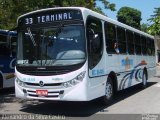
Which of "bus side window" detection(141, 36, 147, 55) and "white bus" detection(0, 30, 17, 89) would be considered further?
"bus side window" detection(141, 36, 147, 55)

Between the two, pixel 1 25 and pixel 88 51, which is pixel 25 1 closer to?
pixel 1 25

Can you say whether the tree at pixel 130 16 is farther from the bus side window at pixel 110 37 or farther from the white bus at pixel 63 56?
the white bus at pixel 63 56

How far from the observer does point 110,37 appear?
500 inches

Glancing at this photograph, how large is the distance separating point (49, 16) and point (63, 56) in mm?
1345

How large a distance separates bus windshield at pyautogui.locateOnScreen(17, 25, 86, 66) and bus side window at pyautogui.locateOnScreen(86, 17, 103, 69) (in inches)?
11.8

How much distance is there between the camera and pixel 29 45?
36.9ft

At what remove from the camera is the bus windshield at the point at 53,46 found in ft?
34.4

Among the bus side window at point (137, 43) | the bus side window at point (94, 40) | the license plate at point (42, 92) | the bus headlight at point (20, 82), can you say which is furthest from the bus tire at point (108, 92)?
the bus side window at point (137, 43)

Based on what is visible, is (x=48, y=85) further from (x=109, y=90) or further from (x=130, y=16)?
(x=130, y=16)

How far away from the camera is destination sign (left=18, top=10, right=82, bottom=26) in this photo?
10717mm

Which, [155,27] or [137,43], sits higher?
[155,27]

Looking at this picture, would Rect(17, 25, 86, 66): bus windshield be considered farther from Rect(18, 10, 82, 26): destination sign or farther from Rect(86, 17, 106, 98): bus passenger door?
Rect(86, 17, 106, 98): bus passenger door

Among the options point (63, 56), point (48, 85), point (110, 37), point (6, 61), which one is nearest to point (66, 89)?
point (48, 85)

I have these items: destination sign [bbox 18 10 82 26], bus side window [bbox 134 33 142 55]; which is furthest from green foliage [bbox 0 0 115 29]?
destination sign [bbox 18 10 82 26]
